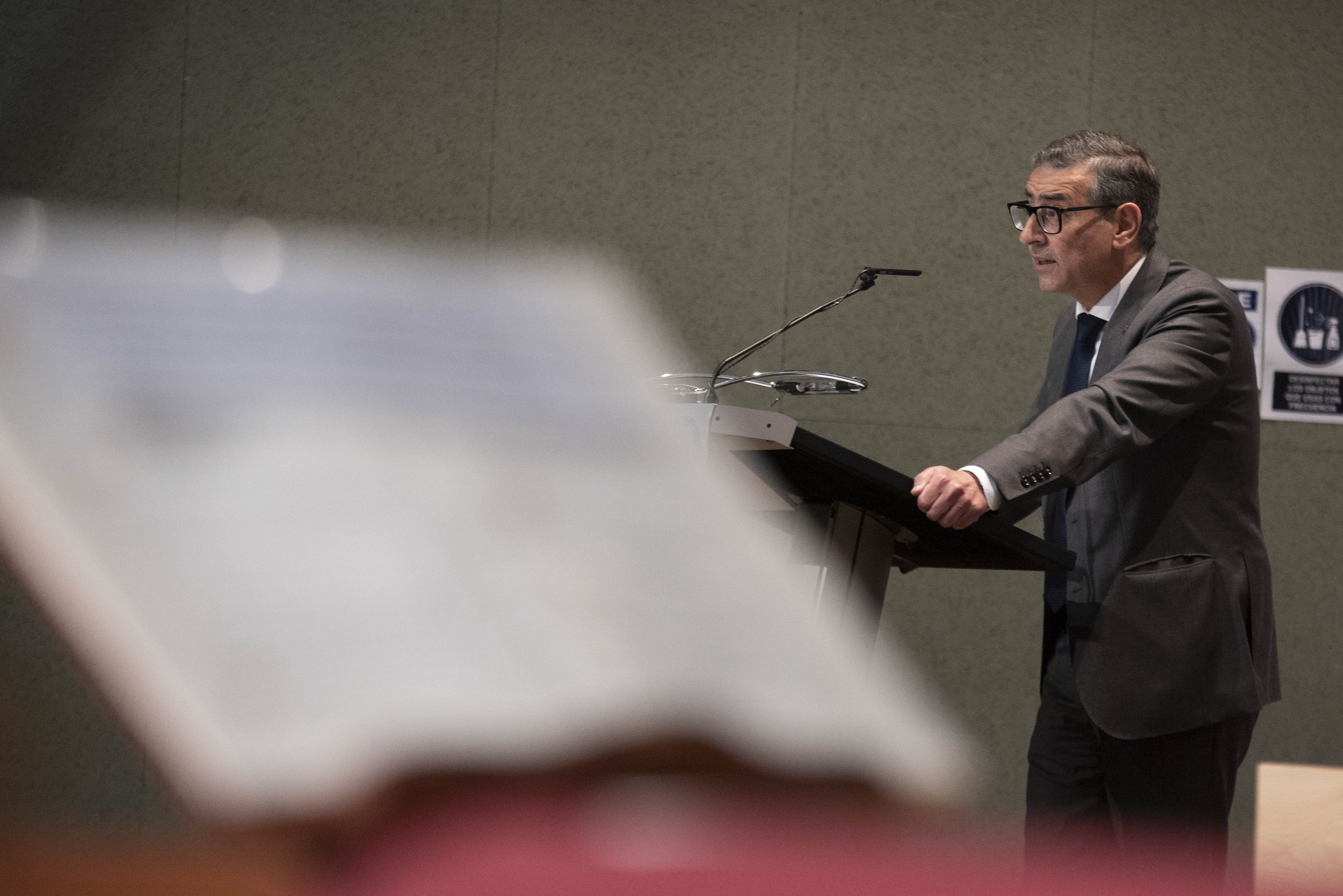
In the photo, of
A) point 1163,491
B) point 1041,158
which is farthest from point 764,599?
point 1041,158

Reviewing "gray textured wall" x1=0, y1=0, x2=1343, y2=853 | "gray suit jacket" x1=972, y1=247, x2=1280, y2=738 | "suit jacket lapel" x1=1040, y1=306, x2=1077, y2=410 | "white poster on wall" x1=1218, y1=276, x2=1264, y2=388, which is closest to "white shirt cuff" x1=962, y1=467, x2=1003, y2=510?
"gray suit jacket" x1=972, y1=247, x2=1280, y2=738

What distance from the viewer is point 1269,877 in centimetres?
28

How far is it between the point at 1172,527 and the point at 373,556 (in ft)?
4.16

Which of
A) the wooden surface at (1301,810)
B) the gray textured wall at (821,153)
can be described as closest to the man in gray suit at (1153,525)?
the wooden surface at (1301,810)

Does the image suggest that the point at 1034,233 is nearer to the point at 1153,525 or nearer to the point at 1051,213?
the point at 1051,213

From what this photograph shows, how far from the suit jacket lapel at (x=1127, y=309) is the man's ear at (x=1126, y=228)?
0.11 feet

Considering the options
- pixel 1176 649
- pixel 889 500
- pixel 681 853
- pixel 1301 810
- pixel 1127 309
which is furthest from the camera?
pixel 1127 309

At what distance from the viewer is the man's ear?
1.56m

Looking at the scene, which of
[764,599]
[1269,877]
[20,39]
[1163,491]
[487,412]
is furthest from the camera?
[20,39]

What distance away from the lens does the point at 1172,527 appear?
1.43 meters

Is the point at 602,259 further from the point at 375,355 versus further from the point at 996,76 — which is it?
the point at 375,355

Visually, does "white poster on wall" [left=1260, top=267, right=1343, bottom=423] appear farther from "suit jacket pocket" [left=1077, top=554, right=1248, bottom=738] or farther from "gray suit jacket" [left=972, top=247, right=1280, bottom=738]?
"suit jacket pocket" [left=1077, top=554, right=1248, bottom=738]

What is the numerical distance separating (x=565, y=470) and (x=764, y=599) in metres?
0.13

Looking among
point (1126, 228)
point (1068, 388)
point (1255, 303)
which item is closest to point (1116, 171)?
point (1126, 228)
